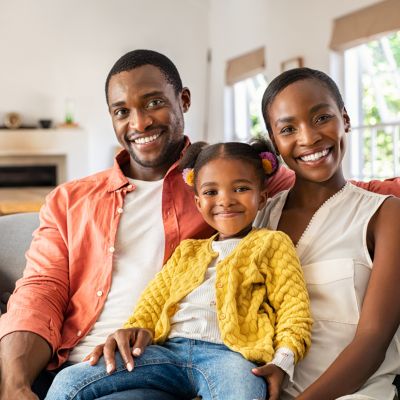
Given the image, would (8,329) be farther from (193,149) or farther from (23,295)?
(193,149)

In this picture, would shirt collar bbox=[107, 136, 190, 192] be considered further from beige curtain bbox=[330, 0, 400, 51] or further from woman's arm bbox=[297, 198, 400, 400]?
beige curtain bbox=[330, 0, 400, 51]

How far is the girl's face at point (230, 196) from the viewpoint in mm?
1687

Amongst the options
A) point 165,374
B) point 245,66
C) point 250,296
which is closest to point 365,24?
point 245,66

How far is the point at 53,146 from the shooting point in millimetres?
8852

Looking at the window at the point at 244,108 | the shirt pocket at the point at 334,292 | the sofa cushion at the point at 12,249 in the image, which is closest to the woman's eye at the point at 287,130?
the shirt pocket at the point at 334,292

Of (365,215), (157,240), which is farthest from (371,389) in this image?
(157,240)

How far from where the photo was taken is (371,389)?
4.72 feet

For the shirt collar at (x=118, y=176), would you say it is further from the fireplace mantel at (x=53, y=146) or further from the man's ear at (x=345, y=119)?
the fireplace mantel at (x=53, y=146)

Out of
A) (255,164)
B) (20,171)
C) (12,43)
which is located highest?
(12,43)

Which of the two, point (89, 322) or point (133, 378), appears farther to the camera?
point (89, 322)

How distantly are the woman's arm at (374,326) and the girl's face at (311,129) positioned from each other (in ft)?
0.70

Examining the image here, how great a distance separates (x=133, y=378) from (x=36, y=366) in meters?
0.32

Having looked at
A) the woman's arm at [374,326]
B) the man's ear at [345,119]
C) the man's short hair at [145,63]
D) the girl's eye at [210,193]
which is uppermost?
the man's short hair at [145,63]

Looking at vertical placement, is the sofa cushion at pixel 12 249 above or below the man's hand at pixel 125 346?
above
